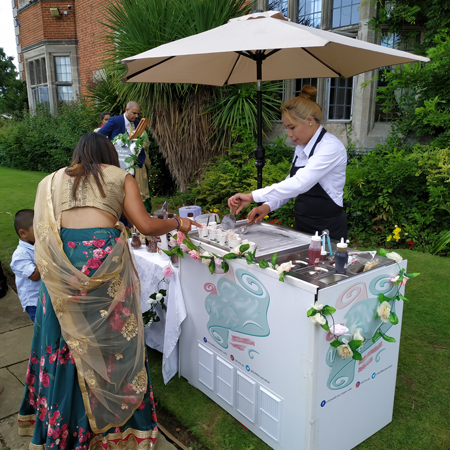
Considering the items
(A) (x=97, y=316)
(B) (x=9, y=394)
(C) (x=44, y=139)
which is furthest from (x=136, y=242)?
(C) (x=44, y=139)

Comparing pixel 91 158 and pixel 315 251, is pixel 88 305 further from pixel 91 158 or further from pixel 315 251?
pixel 315 251

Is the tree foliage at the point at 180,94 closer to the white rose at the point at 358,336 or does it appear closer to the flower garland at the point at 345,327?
the flower garland at the point at 345,327

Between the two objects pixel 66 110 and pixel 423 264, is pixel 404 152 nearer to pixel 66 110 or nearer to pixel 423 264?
pixel 423 264

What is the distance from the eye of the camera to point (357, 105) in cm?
665

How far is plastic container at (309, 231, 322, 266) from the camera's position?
220cm

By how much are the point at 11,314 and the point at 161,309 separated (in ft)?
6.49

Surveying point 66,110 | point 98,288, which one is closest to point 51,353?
point 98,288

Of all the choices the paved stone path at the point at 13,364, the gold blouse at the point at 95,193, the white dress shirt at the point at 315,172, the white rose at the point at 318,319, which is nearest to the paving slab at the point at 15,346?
the paved stone path at the point at 13,364

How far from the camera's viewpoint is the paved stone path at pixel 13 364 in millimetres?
2549

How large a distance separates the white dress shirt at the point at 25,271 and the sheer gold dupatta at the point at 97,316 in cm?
86

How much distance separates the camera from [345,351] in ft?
6.44

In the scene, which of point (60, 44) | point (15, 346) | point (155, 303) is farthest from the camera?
point (60, 44)

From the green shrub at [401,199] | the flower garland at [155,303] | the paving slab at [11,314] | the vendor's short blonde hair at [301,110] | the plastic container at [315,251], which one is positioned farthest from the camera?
the green shrub at [401,199]

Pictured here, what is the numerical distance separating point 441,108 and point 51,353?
577cm
